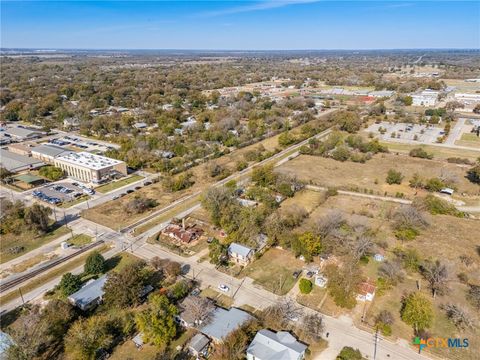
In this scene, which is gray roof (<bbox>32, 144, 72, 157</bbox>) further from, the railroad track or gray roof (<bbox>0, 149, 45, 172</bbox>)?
the railroad track

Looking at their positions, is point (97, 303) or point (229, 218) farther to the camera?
point (229, 218)

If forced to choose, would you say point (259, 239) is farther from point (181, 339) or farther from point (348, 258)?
point (181, 339)

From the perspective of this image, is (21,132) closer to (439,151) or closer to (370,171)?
(370,171)

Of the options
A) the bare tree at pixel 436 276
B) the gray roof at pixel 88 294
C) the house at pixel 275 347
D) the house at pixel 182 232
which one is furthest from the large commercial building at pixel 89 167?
the bare tree at pixel 436 276

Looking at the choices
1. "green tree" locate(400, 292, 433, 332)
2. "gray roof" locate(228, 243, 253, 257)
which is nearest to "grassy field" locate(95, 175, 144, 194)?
"gray roof" locate(228, 243, 253, 257)

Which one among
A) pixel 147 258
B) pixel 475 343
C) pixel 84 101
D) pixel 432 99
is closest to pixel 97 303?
pixel 147 258
